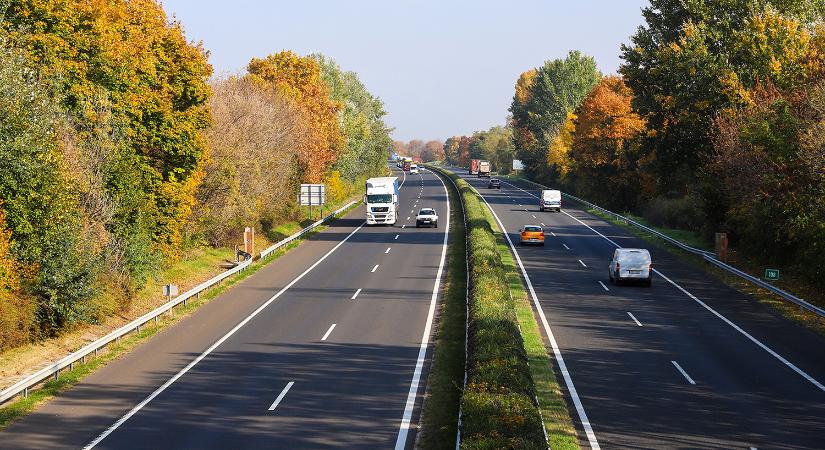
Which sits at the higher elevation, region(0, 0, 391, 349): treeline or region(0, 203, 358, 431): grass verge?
region(0, 0, 391, 349): treeline

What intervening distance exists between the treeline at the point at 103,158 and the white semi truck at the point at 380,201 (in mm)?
11430

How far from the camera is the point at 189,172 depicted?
40.7 metres

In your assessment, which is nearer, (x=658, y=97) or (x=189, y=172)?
(x=189, y=172)

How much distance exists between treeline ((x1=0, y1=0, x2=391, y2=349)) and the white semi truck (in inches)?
450

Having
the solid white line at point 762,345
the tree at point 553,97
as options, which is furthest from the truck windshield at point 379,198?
the tree at point 553,97

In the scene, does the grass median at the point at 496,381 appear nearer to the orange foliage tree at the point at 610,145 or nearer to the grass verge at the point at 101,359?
the grass verge at the point at 101,359

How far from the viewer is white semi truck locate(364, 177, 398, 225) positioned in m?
64.7

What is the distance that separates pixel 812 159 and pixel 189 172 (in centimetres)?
2597

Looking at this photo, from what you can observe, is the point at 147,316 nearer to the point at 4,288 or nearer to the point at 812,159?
the point at 4,288

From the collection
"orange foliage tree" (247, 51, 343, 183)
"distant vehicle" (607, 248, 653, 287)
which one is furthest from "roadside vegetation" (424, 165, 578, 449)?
"orange foliage tree" (247, 51, 343, 183)

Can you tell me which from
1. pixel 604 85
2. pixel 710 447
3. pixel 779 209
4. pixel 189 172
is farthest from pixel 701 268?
pixel 604 85

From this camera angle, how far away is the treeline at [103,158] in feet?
86.9

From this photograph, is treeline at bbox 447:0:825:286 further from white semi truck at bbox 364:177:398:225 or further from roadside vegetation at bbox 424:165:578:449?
white semi truck at bbox 364:177:398:225

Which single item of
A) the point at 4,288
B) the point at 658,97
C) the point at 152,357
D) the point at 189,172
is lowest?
the point at 152,357
